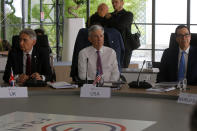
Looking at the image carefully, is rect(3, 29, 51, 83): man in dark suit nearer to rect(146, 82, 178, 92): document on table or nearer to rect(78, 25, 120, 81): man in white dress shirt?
rect(78, 25, 120, 81): man in white dress shirt

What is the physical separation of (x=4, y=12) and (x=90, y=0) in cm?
220

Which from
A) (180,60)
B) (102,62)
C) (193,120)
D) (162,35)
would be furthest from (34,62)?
(162,35)

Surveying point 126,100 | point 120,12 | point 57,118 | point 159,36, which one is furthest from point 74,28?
point 57,118

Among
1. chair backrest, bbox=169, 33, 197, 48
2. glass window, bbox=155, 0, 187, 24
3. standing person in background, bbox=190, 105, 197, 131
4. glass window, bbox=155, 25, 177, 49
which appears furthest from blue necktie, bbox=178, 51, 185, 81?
glass window, bbox=155, 25, 177, 49

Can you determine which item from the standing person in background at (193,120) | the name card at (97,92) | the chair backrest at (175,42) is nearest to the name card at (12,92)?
the name card at (97,92)

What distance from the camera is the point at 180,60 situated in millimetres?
4164

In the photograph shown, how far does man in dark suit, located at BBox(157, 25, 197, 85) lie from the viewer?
4.04m

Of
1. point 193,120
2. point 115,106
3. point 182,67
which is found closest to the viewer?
point 193,120

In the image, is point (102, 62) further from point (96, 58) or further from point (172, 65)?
point (172, 65)

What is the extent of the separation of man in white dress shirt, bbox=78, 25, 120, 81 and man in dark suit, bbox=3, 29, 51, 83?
1.27 feet

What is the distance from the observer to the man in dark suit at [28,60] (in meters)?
4.26

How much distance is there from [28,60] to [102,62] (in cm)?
78

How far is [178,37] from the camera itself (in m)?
4.19

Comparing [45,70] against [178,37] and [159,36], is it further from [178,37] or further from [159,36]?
[159,36]
